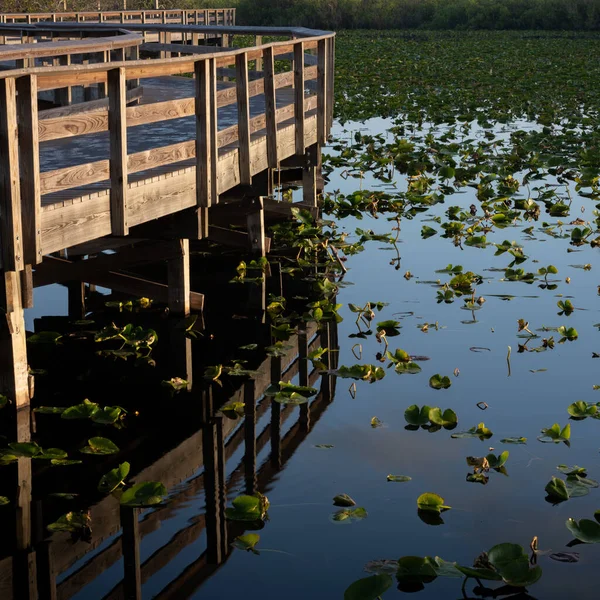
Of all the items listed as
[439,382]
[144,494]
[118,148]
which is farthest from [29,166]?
[439,382]

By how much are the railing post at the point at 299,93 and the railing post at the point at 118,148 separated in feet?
11.6

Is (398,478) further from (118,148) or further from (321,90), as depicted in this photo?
(321,90)

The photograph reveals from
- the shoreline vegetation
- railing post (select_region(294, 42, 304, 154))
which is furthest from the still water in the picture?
the shoreline vegetation

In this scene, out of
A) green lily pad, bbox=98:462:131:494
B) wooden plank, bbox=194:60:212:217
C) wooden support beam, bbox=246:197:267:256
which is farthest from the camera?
wooden support beam, bbox=246:197:267:256

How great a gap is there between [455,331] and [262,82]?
2.88 m

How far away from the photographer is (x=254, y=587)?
3.97 metres

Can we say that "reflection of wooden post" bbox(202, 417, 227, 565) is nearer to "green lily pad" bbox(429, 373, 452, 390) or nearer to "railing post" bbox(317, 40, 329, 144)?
"green lily pad" bbox(429, 373, 452, 390)

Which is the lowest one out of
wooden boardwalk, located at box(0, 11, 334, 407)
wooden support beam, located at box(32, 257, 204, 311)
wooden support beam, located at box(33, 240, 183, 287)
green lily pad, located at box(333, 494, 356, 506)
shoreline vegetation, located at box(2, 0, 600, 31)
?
green lily pad, located at box(333, 494, 356, 506)

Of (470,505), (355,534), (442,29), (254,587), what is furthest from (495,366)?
(442,29)

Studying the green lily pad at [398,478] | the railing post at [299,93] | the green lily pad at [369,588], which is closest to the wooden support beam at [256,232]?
the railing post at [299,93]

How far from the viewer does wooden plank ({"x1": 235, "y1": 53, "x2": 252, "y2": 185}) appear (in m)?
7.64

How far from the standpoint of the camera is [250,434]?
5.48m

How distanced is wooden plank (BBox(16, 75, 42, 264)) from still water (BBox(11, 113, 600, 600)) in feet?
4.99

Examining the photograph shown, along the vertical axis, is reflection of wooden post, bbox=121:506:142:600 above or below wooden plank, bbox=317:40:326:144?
below
